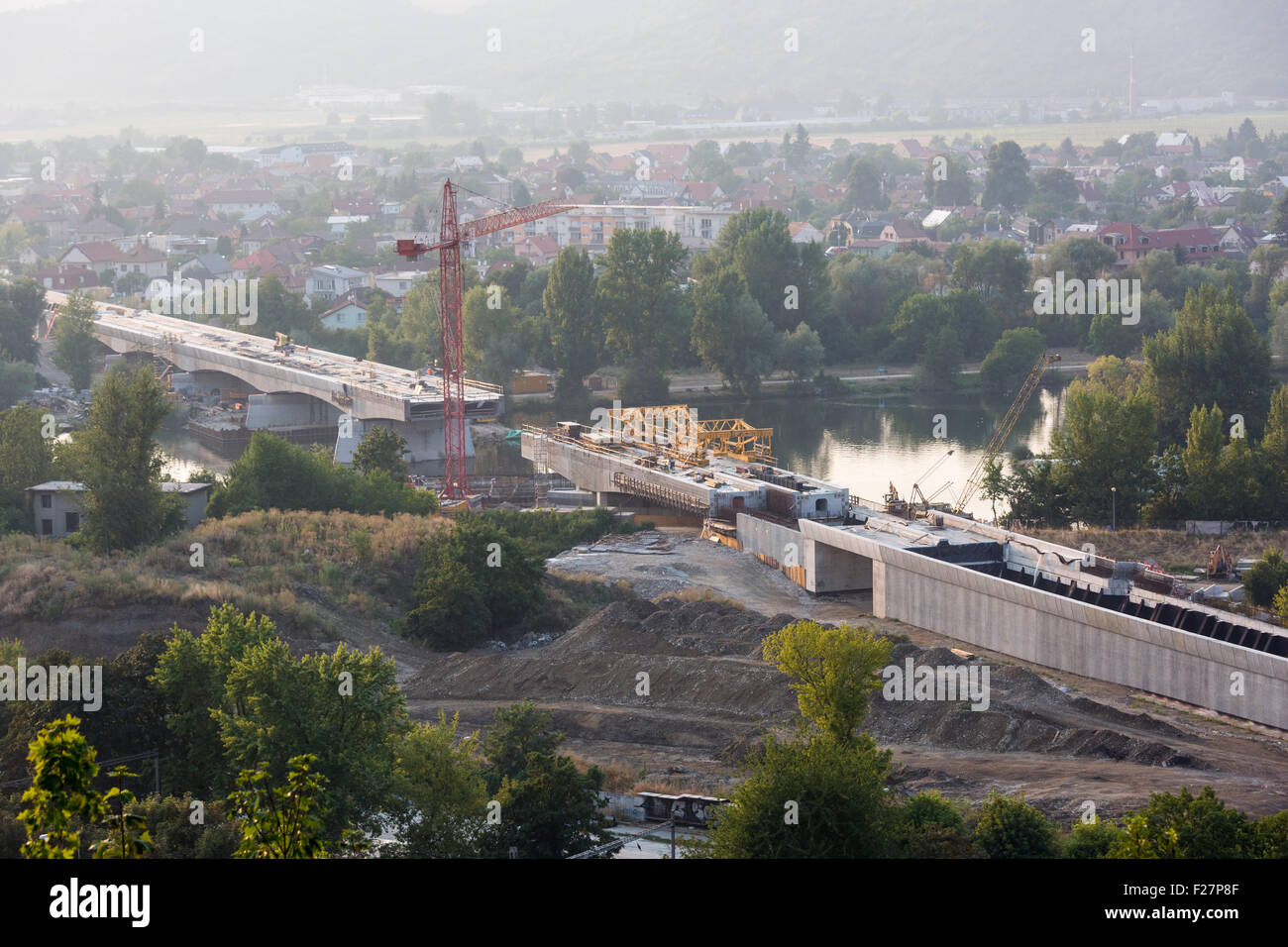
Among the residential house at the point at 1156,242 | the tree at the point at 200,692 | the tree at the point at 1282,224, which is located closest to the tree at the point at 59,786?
the tree at the point at 200,692

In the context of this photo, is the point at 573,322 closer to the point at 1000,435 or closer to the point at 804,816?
the point at 1000,435

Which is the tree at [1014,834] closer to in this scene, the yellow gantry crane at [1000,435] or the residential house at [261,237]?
the yellow gantry crane at [1000,435]

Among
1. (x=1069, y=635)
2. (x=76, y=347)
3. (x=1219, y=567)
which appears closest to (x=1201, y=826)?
(x=1069, y=635)

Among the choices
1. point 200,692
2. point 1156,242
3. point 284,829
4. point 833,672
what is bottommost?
point 200,692

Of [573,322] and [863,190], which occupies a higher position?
[863,190]

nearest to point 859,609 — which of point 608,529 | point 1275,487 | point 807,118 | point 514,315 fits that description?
point 608,529

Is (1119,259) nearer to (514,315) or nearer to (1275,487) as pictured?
(514,315)
